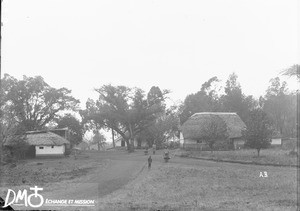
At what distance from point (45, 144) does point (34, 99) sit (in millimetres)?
9500

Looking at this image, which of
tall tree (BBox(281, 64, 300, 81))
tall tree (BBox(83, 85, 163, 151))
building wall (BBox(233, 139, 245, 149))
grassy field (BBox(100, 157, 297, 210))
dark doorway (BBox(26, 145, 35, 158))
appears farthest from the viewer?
tall tree (BBox(83, 85, 163, 151))

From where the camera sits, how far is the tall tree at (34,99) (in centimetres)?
4262

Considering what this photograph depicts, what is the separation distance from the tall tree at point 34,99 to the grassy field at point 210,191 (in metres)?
28.2

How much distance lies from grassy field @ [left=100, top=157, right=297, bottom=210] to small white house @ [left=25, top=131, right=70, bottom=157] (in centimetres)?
2130

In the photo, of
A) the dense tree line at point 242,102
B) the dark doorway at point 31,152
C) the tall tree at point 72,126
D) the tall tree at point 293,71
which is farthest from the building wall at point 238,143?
the tall tree at point 293,71

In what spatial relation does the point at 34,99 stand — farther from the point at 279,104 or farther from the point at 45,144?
the point at 279,104

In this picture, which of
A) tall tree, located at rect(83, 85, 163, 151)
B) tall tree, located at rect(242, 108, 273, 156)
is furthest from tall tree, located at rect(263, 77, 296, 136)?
tall tree, located at rect(242, 108, 273, 156)

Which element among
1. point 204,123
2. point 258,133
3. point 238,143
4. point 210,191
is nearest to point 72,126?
point 204,123

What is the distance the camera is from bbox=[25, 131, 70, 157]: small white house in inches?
1516

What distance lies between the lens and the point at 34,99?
45375 mm

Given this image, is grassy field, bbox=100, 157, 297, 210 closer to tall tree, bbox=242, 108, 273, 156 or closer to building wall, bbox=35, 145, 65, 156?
tall tree, bbox=242, 108, 273, 156

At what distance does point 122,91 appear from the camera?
48.0 meters

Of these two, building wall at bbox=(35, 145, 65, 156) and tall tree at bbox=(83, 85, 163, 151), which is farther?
tall tree at bbox=(83, 85, 163, 151)

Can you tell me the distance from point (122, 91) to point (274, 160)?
90.8 feet
